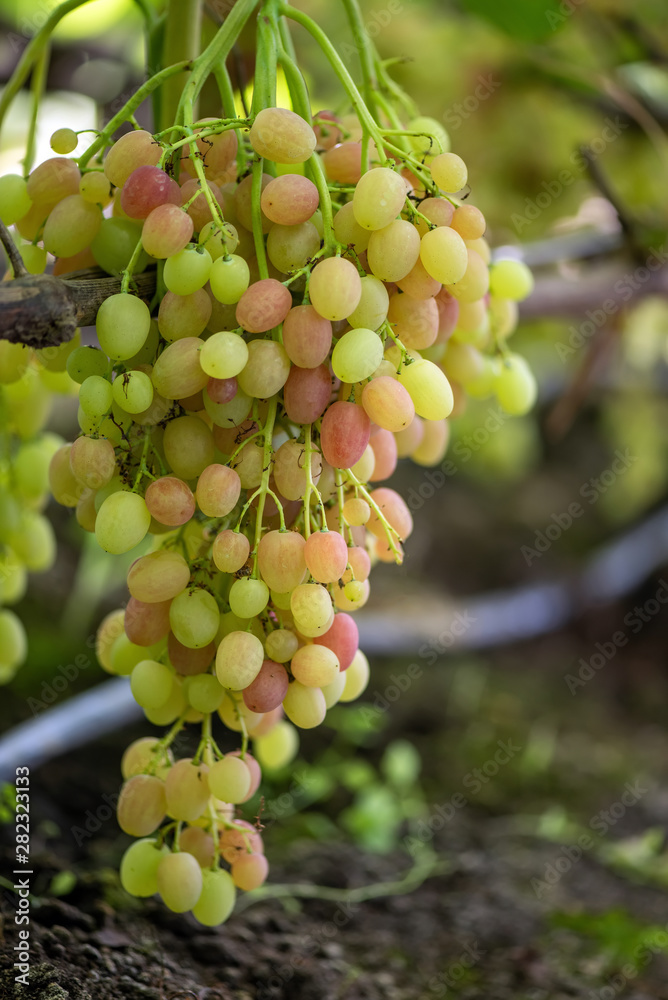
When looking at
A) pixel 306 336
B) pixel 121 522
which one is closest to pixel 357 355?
pixel 306 336

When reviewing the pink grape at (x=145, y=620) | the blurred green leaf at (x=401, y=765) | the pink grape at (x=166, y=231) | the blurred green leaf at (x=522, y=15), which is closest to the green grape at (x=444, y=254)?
the pink grape at (x=166, y=231)

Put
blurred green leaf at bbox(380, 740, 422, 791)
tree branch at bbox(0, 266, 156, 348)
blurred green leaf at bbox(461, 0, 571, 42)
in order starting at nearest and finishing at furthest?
1. tree branch at bbox(0, 266, 156, 348)
2. blurred green leaf at bbox(461, 0, 571, 42)
3. blurred green leaf at bbox(380, 740, 422, 791)

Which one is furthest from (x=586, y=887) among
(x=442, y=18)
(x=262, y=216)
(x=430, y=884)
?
(x=442, y=18)

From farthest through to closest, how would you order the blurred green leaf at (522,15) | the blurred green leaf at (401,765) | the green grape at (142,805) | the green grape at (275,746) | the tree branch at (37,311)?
1. the blurred green leaf at (401,765)
2. the blurred green leaf at (522,15)
3. the green grape at (275,746)
4. the green grape at (142,805)
5. the tree branch at (37,311)

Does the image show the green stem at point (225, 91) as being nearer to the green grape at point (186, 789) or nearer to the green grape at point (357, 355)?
the green grape at point (357, 355)

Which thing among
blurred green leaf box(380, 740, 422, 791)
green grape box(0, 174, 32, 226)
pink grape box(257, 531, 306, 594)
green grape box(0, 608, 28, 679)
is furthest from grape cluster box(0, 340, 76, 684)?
blurred green leaf box(380, 740, 422, 791)

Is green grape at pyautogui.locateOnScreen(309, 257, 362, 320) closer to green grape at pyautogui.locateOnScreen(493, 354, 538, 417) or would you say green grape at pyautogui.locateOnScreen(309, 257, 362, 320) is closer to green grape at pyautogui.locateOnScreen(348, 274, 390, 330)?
green grape at pyautogui.locateOnScreen(348, 274, 390, 330)

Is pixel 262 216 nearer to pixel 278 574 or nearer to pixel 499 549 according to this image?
pixel 278 574

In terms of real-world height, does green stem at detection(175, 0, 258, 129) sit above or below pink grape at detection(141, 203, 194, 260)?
above
